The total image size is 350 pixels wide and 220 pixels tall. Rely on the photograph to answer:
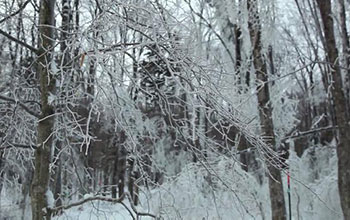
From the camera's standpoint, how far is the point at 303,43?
18312 millimetres

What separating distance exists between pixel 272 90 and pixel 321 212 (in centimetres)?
403

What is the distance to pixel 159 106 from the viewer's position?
288 cm

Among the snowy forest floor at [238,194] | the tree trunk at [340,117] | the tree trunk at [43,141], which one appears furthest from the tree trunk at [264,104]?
the tree trunk at [43,141]

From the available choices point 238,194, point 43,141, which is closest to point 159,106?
point 43,141

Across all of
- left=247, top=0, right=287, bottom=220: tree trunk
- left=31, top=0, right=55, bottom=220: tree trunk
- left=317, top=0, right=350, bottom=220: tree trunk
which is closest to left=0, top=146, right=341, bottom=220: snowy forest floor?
left=247, top=0, right=287, bottom=220: tree trunk

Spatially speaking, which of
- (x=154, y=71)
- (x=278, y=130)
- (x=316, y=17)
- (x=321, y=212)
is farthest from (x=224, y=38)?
(x=154, y=71)

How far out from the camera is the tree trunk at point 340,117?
7129 mm

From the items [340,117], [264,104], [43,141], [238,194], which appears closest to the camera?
[43,141]

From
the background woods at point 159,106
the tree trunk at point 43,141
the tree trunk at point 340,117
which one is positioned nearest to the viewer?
the background woods at point 159,106

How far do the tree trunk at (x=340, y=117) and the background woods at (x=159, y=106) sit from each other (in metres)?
0.02

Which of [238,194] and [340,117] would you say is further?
[340,117]

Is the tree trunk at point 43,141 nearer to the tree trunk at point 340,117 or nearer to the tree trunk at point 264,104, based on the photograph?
the tree trunk at point 264,104

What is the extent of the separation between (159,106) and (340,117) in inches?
218

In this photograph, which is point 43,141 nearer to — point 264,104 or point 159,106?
A: point 159,106
